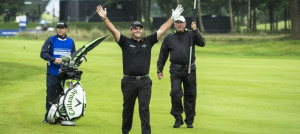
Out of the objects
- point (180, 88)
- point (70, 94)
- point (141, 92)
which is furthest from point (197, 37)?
point (70, 94)

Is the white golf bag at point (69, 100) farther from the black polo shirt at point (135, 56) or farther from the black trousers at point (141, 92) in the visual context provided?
the black polo shirt at point (135, 56)

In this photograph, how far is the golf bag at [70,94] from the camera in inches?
483

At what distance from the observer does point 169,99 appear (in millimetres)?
17984

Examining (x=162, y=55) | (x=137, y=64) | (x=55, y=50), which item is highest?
(x=55, y=50)

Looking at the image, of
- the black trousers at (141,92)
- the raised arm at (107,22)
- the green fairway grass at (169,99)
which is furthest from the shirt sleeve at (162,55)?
the raised arm at (107,22)

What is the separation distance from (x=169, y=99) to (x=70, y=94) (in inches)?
238

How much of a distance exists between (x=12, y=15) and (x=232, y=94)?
9262 centimetres

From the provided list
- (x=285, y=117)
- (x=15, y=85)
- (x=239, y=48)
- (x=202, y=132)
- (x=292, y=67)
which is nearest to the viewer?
(x=202, y=132)

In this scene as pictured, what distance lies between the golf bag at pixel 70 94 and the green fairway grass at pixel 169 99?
0.81 feet

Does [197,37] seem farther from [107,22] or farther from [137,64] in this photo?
[107,22]

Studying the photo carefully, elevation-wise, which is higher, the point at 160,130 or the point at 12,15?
the point at 12,15

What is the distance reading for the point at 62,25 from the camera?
12922 mm

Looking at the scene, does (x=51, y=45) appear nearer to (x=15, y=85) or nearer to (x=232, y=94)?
(x=232, y=94)

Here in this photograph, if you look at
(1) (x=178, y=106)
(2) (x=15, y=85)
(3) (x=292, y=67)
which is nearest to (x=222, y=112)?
(1) (x=178, y=106)
